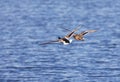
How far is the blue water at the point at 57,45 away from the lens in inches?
1460

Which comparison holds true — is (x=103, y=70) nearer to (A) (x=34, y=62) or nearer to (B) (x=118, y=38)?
(A) (x=34, y=62)

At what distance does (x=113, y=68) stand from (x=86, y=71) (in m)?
1.86

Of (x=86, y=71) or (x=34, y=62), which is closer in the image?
(x=86, y=71)

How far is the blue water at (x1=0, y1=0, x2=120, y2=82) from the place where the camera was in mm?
37094

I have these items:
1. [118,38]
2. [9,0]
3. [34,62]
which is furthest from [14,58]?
[9,0]

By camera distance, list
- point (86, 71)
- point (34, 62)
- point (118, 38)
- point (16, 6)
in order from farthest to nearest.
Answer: point (16, 6) < point (118, 38) < point (34, 62) < point (86, 71)

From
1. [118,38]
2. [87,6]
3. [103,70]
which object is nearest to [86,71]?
[103,70]

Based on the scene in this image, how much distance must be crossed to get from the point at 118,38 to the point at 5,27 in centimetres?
1131

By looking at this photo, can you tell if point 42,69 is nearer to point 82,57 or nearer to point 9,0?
point 82,57

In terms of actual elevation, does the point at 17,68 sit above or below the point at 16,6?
below

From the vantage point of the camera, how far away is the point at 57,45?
151 feet

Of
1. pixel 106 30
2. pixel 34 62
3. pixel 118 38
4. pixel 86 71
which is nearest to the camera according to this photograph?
pixel 86 71

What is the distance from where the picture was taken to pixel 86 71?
3769cm

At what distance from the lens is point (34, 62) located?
4012 cm
